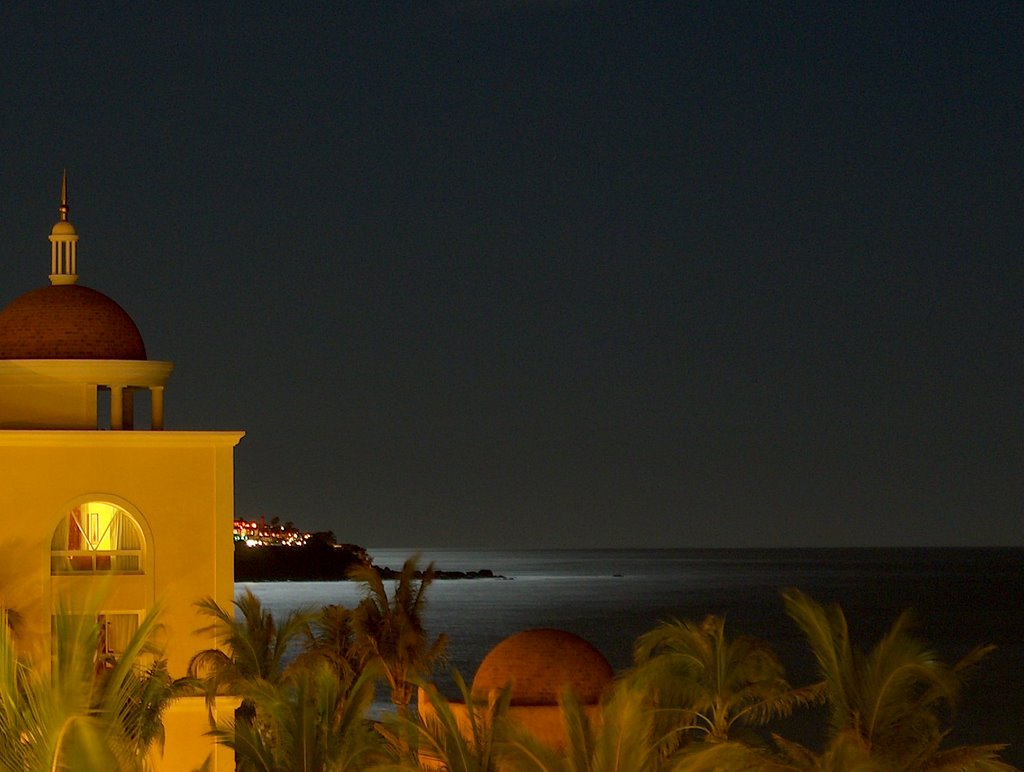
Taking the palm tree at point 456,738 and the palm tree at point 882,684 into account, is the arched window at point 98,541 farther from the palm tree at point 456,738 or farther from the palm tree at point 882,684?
the palm tree at point 882,684

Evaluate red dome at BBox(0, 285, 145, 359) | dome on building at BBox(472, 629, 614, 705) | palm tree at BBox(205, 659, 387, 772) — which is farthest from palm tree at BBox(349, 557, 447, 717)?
palm tree at BBox(205, 659, 387, 772)

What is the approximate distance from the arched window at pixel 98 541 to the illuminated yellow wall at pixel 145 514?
232 mm

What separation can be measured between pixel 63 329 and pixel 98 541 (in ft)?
12.2

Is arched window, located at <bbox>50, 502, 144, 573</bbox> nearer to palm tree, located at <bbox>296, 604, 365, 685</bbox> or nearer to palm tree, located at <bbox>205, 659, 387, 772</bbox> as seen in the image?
palm tree, located at <bbox>296, 604, 365, 685</bbox>

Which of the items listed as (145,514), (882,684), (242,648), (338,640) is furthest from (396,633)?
(882,684)

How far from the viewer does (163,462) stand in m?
30.1

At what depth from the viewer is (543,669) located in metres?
29.7

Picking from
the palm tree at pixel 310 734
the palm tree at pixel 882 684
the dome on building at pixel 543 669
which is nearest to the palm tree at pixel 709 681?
the dome on building at pixel 543 669

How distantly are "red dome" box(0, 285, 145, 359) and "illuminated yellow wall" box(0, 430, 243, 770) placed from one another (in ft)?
6.06

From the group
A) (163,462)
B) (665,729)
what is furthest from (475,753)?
(163,462)

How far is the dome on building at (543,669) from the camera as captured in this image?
29.6 meters

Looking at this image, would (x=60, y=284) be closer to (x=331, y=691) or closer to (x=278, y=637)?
(x=278, y=637)

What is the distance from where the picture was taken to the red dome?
30.7 meters

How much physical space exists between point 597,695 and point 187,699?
22.6ft
